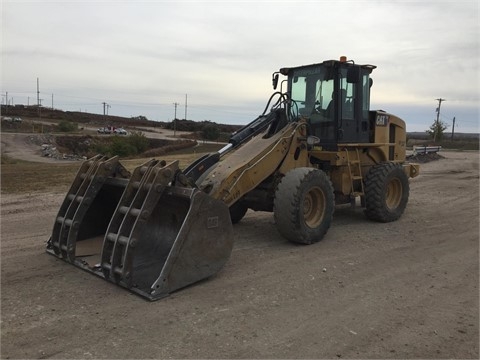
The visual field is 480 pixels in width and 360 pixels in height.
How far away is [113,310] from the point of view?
4121 millimetres

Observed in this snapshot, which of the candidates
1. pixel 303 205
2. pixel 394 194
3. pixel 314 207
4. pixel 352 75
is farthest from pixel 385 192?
pixel 303 205

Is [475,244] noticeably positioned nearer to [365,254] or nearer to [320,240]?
[365,254]

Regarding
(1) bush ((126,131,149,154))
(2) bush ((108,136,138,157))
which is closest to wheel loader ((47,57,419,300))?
(2) bush ((108,136,138,157))

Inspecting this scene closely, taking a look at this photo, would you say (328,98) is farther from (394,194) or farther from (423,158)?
(423,158)

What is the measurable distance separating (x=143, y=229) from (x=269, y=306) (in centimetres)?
177

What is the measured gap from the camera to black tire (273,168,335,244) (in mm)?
6156

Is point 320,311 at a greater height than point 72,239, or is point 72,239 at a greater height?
point 72,239

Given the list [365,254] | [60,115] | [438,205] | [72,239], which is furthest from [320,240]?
[60,115]

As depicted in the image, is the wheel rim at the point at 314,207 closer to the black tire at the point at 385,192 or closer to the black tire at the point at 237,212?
the black tire at the point at 237,212

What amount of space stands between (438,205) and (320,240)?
16.5ft

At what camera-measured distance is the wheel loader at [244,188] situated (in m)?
4.70

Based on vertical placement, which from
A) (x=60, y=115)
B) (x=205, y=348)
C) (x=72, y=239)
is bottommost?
(x=205, y=348)

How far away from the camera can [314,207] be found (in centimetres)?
679

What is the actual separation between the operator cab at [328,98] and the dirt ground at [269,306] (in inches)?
77.1
